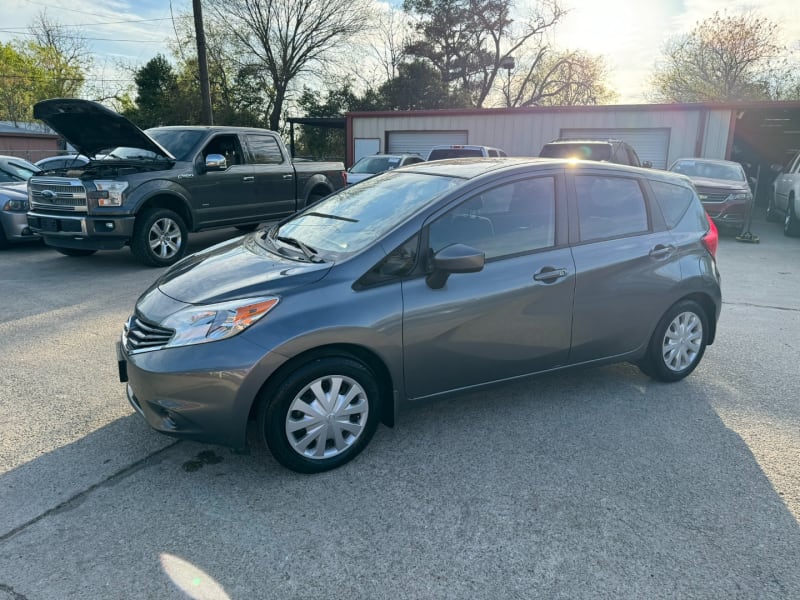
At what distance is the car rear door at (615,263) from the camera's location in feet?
12.1

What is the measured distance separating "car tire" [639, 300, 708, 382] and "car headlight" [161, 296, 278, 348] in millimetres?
2797

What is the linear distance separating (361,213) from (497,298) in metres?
1.03

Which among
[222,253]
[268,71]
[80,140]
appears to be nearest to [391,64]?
[268,71]

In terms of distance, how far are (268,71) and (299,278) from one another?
3524 centimetres

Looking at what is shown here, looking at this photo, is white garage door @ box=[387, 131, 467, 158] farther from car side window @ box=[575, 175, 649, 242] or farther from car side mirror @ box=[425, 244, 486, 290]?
car side mirror @ box=[425, 244, 486, 290]

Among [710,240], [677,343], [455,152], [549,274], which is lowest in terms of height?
[677,343]

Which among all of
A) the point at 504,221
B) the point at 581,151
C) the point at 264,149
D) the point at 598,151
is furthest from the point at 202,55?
the point at 504,221

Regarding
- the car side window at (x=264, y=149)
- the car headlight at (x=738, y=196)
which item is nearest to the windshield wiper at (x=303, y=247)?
the car side window at (x=264, y=149)

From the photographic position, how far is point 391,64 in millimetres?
39625

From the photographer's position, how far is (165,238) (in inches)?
318

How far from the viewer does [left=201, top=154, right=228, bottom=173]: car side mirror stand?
7.93 m

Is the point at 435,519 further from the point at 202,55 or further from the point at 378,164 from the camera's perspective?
the point at 202,55

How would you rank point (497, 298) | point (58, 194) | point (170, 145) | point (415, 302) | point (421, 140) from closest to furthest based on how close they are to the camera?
point (415, 302) < point (497, 298) < point (58, 194) < point (170, 145) < point (421, 140)

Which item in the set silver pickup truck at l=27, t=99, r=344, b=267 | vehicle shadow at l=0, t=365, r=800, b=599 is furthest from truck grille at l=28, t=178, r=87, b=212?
vehicle shadow at l=0, t=365, r=800, b=599
